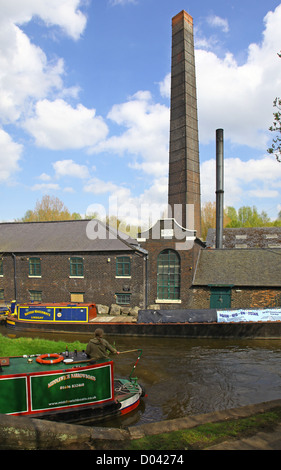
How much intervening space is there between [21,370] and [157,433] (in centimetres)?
445

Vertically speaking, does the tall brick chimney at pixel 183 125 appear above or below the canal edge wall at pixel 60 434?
above

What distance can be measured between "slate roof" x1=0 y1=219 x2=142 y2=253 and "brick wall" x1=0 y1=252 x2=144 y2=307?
58 centimetres

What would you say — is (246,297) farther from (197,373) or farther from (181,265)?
(197,373)

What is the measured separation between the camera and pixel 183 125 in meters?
31.0

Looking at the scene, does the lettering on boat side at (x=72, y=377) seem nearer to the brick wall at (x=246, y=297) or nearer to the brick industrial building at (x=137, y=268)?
the brick industrial building at (x=137, y=268)

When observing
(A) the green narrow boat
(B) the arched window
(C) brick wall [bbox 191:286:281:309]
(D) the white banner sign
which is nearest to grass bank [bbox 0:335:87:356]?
(A) the green narrow boat

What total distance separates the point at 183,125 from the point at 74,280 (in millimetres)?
18308

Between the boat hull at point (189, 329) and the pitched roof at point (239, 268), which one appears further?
the pitched roof at point (239, 268)

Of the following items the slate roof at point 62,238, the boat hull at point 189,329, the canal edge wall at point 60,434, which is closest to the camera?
the canal edge wall at point 60,434

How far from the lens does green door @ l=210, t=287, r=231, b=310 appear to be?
21.8 m

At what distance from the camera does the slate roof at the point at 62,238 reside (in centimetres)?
2489

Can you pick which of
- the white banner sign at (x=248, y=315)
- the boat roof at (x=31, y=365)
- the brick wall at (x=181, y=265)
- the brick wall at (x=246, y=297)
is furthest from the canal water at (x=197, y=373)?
the brick wall at (x=181, y=265)

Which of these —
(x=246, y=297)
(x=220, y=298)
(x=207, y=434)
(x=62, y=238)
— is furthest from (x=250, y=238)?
(x=207, y=434)
